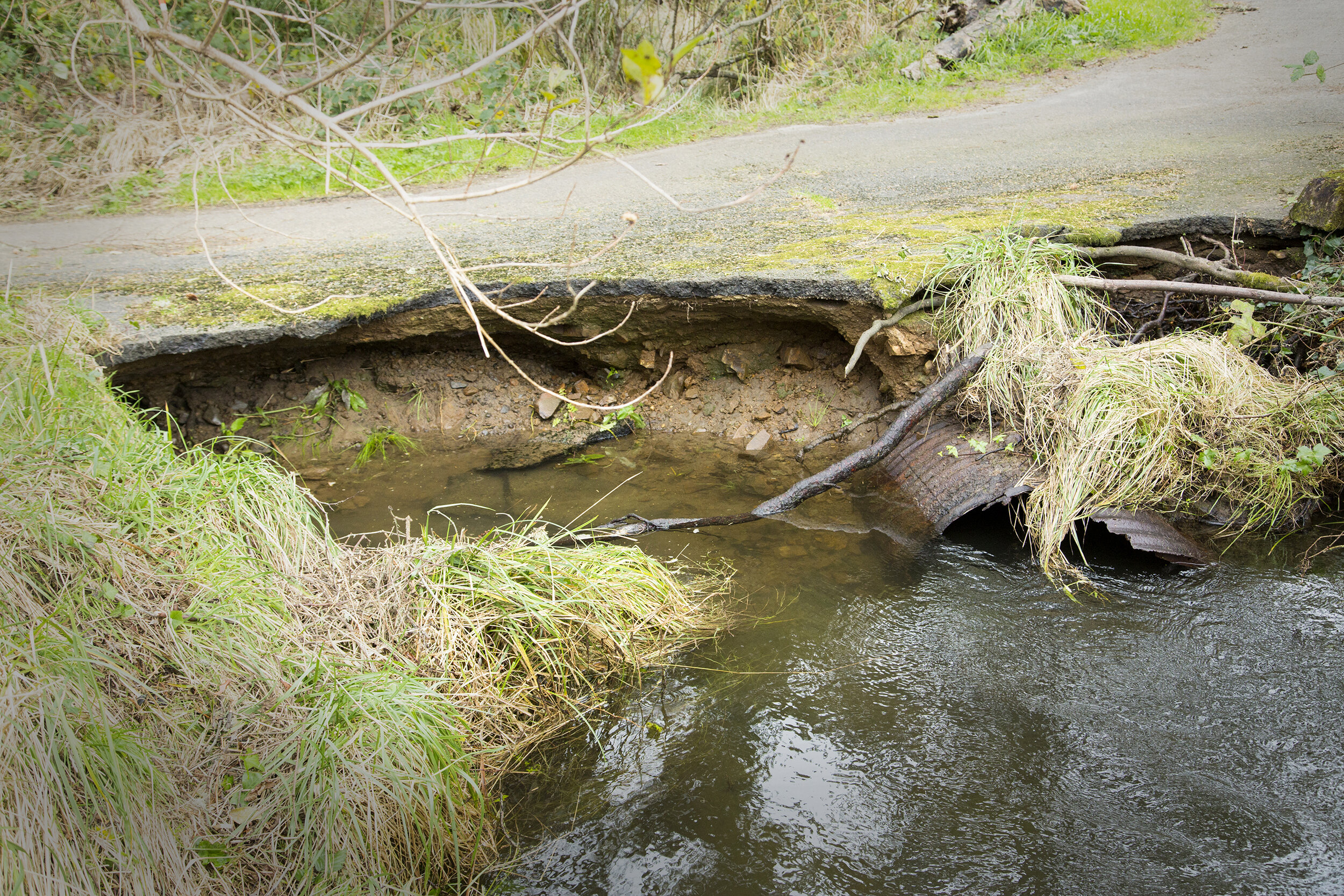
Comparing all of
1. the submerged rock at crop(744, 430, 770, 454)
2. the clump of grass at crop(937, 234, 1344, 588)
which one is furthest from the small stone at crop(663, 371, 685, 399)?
the clump of grass at crop(937, 234, 1344, 588)

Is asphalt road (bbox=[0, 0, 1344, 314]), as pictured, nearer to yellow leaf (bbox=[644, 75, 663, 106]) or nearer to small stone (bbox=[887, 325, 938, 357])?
small stone (bbox=[887, 325, 938, 357])

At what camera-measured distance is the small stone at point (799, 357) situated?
12.3 feet

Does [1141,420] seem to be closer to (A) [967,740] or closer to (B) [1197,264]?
(B) [1197,264]

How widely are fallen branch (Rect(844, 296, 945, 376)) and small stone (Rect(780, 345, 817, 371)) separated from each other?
0.49 m

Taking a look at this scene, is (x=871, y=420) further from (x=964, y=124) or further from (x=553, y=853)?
(x=964, y=124)

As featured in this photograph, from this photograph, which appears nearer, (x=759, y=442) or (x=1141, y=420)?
(x=1141, y=420)

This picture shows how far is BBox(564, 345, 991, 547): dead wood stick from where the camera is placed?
292 cm

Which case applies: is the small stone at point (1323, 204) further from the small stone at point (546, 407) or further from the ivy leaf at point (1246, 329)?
the small stone at point (546, 407)

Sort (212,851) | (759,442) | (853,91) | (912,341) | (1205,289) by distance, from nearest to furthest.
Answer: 1. (212,851)
2. (1205,289)
3. (912,341)
4. (759,442)
5. (853,91)

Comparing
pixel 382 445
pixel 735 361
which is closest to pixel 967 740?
pixel 735 361

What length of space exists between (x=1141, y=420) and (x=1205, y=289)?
58 centimetres

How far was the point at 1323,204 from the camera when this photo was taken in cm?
309

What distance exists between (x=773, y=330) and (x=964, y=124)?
3395 mm

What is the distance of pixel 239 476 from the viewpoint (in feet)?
8.79
